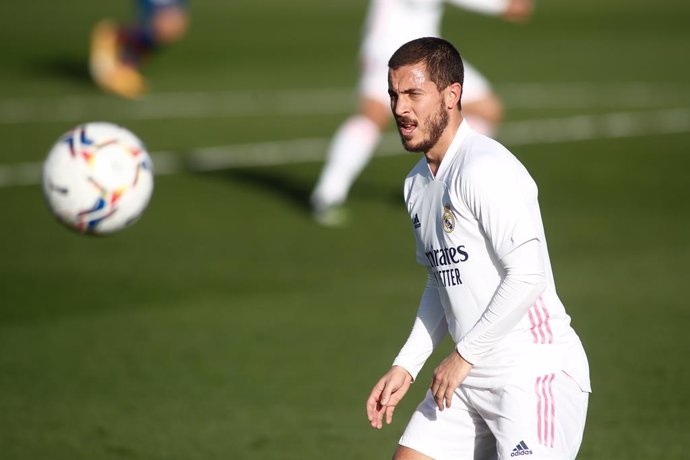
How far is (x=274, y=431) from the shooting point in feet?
26.5

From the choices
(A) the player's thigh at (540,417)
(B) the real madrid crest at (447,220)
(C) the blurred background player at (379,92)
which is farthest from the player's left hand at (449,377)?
(C) the blurred background player at (379,92)

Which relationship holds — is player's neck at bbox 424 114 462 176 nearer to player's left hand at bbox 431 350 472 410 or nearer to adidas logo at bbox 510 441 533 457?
player's left hand at bbox 431 350 472 410

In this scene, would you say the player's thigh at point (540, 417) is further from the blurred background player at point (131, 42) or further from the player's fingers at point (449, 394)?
the blurred background player at point (131, 42)

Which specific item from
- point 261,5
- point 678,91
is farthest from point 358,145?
point 261,5

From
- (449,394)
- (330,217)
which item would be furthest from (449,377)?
(330,217)

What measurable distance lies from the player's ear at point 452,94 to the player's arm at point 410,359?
805mm

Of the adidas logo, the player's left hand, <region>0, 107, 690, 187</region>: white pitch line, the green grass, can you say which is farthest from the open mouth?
<region>0, 107, 690, 187</region>: white pitch line

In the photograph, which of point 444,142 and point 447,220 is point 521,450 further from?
point 444,142

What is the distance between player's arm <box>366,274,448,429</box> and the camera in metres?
5.57

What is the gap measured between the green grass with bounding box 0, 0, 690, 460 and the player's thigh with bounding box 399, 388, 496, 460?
6.96 ft

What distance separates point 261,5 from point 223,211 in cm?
2391

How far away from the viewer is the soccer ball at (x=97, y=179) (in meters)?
8.09

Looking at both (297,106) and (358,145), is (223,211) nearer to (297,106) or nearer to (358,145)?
(358,145)

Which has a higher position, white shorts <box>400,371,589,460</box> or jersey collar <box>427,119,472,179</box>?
jersey collar <box>427,119,472,179</box>
